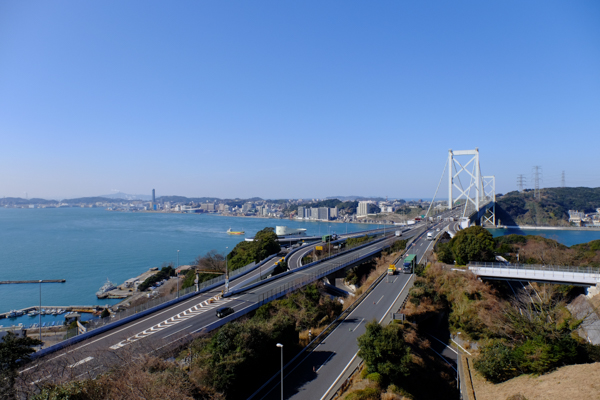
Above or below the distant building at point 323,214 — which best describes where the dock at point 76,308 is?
below

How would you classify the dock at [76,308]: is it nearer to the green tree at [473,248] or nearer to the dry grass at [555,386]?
the green tree at [473,248]

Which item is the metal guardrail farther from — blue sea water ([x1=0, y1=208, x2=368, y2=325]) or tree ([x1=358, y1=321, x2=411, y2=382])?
blue sea water ([x1=0, y1=208, x2=368, y2=325])

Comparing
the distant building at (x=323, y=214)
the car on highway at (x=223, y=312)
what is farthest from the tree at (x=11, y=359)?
the distant building at (x=323, y=214)

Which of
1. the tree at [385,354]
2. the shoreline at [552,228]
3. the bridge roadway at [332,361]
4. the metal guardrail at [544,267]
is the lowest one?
the shoreline at [552,228]

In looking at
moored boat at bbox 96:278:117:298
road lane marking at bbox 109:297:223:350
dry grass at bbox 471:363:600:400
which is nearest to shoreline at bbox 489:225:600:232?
dry grass at bbox 471:363:600:400

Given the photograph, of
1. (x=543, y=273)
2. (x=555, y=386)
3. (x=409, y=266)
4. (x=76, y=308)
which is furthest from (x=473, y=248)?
(x=76, y=308)

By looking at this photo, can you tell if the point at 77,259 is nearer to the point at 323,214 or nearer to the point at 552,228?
the point at 552,228
